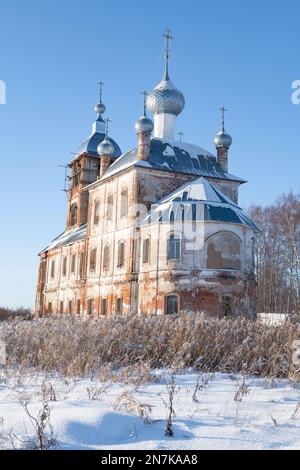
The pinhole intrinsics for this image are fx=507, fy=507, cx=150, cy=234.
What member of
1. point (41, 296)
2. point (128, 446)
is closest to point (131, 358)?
point (128, 446)

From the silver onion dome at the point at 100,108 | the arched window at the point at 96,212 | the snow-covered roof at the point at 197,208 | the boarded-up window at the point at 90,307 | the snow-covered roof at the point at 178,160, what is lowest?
the boarded-up window at the point at 90,307

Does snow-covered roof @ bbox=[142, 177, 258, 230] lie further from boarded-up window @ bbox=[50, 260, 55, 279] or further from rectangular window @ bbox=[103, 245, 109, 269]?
boarded-up window @ bbox=[50, 260, 55, 279]

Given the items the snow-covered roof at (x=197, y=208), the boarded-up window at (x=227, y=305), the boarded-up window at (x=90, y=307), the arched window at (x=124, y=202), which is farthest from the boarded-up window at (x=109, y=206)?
the boarded-up window at (x=227, y=305)

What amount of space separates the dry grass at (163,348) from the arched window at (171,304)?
13.6 m

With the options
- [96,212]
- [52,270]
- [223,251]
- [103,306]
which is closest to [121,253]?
[103,306]

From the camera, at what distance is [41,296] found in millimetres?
39375

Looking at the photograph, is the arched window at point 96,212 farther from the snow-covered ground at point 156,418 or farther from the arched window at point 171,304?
the snow-covered ground at point 156,418

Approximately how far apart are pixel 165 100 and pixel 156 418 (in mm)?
28314

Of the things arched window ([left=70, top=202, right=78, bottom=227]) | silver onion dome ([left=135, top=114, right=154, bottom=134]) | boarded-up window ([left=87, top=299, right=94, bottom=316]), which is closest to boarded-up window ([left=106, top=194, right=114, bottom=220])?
silver onion dome ([left=135, top=114, right=154, bottom=134])

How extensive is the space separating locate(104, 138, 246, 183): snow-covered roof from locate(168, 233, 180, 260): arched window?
17.3ft

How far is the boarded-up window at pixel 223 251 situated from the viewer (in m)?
23.0
